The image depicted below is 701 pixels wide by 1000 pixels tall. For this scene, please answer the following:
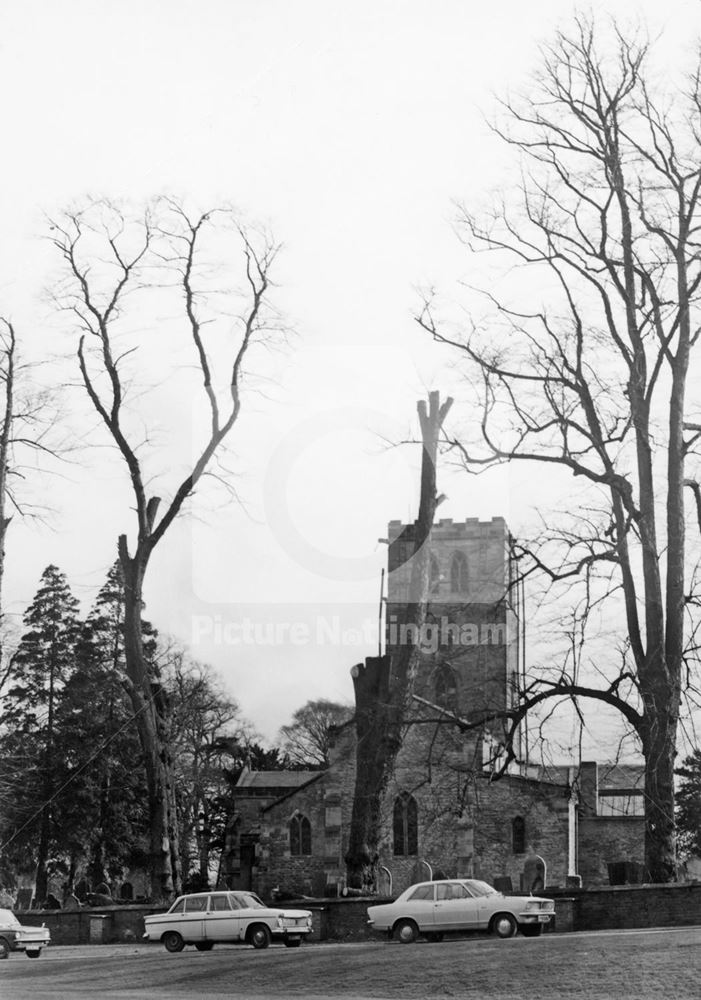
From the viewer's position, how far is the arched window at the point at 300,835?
57.0m

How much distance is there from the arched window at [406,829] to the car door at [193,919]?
94.9 feet

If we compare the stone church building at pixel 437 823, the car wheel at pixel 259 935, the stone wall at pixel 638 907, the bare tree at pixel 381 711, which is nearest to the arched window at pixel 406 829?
the stone church building at pixel 437 823

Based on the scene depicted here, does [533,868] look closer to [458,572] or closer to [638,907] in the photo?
[458,572]

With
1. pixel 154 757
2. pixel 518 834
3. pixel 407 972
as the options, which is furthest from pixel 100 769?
pixel 407 972

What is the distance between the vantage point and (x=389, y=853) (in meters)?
53.0

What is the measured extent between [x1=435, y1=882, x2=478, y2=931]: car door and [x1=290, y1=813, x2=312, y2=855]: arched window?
34.3 m

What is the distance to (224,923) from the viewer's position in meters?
25.2

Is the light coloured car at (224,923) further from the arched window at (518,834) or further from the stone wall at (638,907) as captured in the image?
the arched window at (518,834)

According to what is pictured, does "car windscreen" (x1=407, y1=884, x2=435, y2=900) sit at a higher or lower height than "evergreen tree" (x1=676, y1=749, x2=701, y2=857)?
lower

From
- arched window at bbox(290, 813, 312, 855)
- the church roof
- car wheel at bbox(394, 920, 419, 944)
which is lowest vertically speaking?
car wheel at bbox(394, 920, 419, 944)

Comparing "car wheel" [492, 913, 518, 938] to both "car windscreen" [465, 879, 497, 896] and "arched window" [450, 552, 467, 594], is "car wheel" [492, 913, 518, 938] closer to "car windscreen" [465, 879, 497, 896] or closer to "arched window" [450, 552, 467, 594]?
"car windscreen" [465, 879, 497, 896]

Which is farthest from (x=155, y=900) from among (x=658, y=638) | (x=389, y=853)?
(x=389, y=853)

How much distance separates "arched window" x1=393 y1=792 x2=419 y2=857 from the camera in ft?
178

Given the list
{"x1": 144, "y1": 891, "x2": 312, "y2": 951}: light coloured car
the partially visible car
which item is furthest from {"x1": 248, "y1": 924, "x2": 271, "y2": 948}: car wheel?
the partially visible car
